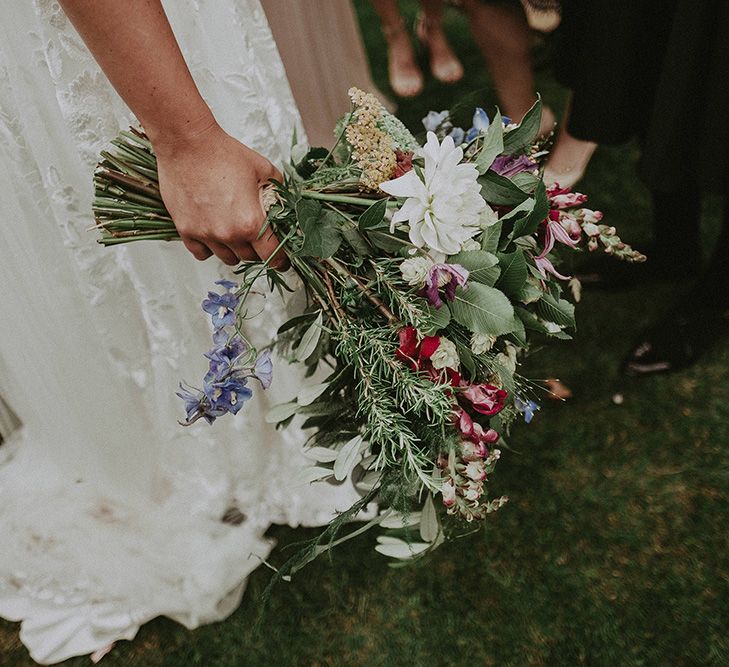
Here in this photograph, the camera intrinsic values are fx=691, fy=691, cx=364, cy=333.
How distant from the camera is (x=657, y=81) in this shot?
1754 millimetres

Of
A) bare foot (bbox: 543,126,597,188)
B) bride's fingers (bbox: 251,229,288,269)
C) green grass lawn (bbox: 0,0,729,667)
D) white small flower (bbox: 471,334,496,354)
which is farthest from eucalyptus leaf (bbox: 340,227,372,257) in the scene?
bare foot (bbox: 543,126,597,188)

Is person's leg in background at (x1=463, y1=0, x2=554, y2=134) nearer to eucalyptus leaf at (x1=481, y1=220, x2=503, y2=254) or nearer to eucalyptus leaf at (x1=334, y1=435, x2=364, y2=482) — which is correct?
eucalyptus leaf at (x1=481, y1=220, x2=503, y2=254)

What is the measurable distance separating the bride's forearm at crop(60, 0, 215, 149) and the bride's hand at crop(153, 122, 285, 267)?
0.07ft

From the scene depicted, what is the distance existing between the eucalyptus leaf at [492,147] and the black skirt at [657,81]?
30.7 inches

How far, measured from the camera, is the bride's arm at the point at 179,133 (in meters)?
0.91

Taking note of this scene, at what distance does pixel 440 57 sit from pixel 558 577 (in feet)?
7.42

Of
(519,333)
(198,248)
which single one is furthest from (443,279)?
(198,248)

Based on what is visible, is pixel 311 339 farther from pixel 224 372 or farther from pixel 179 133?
pixel 179 133

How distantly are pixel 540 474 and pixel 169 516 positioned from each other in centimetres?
90

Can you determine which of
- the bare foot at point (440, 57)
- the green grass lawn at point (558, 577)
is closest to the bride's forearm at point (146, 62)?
the green grass lawn at point (558, 577)

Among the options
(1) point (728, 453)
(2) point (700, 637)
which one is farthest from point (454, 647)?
(1) point (728, 453)

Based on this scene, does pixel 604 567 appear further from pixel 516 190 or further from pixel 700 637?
pixel 516 190

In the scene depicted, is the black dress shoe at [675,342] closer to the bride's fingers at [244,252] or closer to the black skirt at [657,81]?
the black skirt at [657,81]

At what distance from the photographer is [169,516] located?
1.60 m
